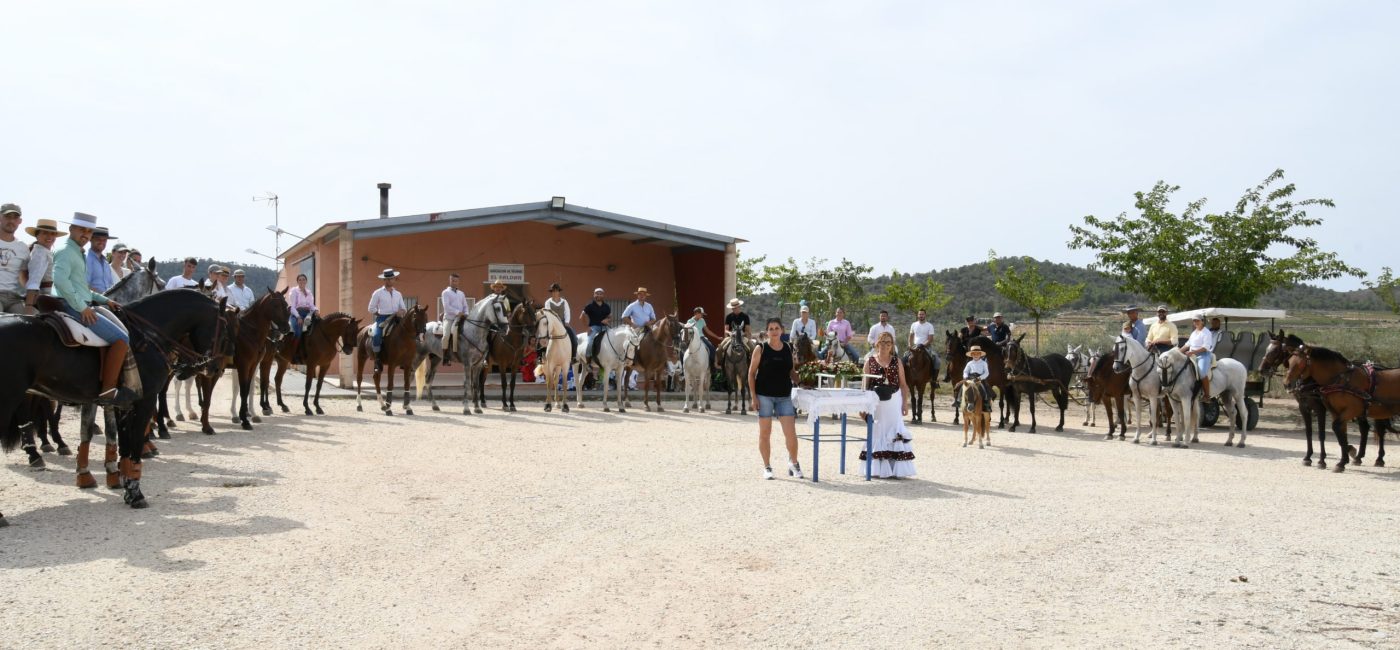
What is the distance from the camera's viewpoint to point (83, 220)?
8.84 metres

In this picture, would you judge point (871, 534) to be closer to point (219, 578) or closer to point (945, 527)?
point (945, 527)

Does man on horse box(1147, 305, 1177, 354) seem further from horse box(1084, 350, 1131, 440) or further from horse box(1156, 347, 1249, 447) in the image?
horse box(1084, 350, 1131, 440)

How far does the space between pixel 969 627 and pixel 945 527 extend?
283 cm

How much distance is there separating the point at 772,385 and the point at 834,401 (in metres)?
0.77

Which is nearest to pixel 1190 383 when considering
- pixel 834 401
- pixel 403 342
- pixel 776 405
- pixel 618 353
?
pixel 834 401

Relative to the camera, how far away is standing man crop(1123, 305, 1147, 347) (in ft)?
56.0

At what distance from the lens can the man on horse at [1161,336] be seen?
16.7 m

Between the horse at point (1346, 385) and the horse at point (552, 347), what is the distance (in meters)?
12.2

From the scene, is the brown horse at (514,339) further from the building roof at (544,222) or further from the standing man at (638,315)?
the building roof at (544,222)

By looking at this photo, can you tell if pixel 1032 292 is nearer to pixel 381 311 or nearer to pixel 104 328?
pixel 381 311

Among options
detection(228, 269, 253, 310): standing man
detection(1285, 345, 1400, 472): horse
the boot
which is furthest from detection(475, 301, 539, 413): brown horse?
detection(1285, 345, 1400, 472): horse

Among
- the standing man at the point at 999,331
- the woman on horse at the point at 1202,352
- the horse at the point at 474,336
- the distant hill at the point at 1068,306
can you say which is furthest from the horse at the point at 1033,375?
the distant hill at the point at 1068,306

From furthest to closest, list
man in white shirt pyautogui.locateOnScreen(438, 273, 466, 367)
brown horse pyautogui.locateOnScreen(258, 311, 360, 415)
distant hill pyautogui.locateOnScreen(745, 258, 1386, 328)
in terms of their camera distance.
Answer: distant hill pyautogui.locateOnScreen(745, 258, 1386, 328) → man in white shirt pyautogui.locateOnScreen(438, 273, 466, 367) → brown horse pyautogui.locateOnScreen(258, 311, 360, 415)

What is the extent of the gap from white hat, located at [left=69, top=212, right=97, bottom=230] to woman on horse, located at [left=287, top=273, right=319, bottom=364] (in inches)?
345
